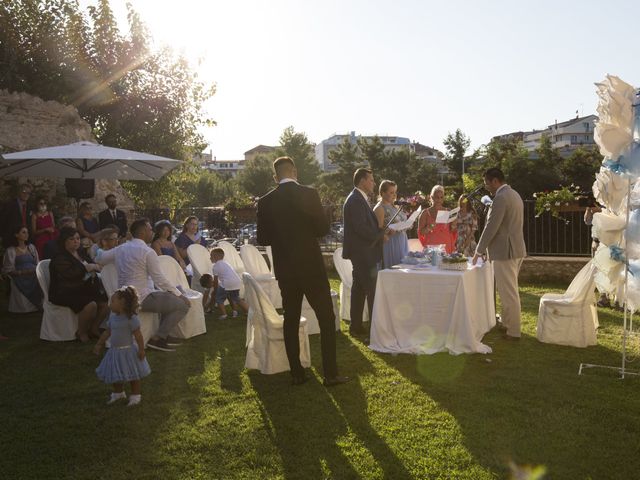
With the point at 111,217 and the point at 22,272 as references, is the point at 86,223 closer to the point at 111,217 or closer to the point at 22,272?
the point at 111,217

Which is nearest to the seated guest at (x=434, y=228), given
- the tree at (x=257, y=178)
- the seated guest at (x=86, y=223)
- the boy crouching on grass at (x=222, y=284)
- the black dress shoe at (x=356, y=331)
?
the black dress shoe at (x=356, y=331)

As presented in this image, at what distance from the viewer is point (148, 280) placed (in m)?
6.65

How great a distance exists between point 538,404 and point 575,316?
2.27 metres

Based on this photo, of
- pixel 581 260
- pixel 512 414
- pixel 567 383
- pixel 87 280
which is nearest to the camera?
pixel 512 414

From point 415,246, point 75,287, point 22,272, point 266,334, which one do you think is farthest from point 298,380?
point 22,272

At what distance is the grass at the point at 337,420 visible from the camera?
3672 millimetres

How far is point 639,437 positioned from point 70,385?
4946 millimetres

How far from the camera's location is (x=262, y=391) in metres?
5.19

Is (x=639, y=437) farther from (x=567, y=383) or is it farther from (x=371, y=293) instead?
(x=371, y=293)

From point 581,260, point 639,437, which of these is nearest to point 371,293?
point 639,437

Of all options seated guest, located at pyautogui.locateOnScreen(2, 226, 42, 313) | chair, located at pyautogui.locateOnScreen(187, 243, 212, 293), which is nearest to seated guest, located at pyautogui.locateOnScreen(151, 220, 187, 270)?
chair, located at pyautogui.locateOnScreen(187, 243, 212, 293)

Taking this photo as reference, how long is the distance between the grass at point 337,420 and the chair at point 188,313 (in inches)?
37.3

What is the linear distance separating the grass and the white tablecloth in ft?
0.66

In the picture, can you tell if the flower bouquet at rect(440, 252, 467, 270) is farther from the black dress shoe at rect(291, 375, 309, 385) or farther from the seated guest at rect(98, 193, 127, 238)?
the seated guest at rect(98, 193, 127, 238)
